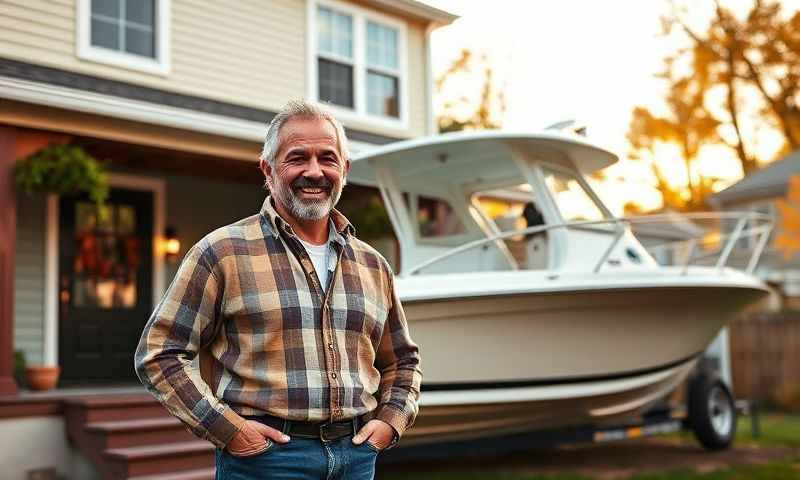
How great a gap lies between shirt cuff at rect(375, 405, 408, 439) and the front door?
7.24m

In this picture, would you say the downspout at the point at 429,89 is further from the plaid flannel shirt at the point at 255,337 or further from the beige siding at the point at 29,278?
the plaid flannel shirt at the point at 255,337

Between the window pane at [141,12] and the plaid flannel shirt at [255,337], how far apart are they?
7.37 m

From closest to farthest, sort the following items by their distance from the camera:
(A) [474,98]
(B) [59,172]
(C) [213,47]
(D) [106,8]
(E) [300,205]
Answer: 1. (E) [300,205]
2. (B) [59,172]
3. (D) [106,8]
4. (C) [213,47]
5. (A) [474,98]

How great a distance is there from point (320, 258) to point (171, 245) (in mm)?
7925

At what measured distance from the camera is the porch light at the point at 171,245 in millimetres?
10094

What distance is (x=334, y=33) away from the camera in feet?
36.2

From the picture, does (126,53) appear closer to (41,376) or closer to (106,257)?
(106,257)

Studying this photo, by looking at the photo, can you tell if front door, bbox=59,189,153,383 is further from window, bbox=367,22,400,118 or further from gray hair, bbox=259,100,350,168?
gray hair, bbox=259,100,350,168

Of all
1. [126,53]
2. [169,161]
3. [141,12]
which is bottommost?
[169,161]

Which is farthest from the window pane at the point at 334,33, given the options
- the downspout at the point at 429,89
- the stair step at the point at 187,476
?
the stair step at the point at 187,476

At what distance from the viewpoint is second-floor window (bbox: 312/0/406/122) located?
1089 cm

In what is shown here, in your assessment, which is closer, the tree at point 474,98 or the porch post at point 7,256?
the porch post at point 7,256

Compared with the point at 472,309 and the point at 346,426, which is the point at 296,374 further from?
the point at 472,309

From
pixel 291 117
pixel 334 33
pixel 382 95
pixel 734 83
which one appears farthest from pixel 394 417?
pixel 734 83
